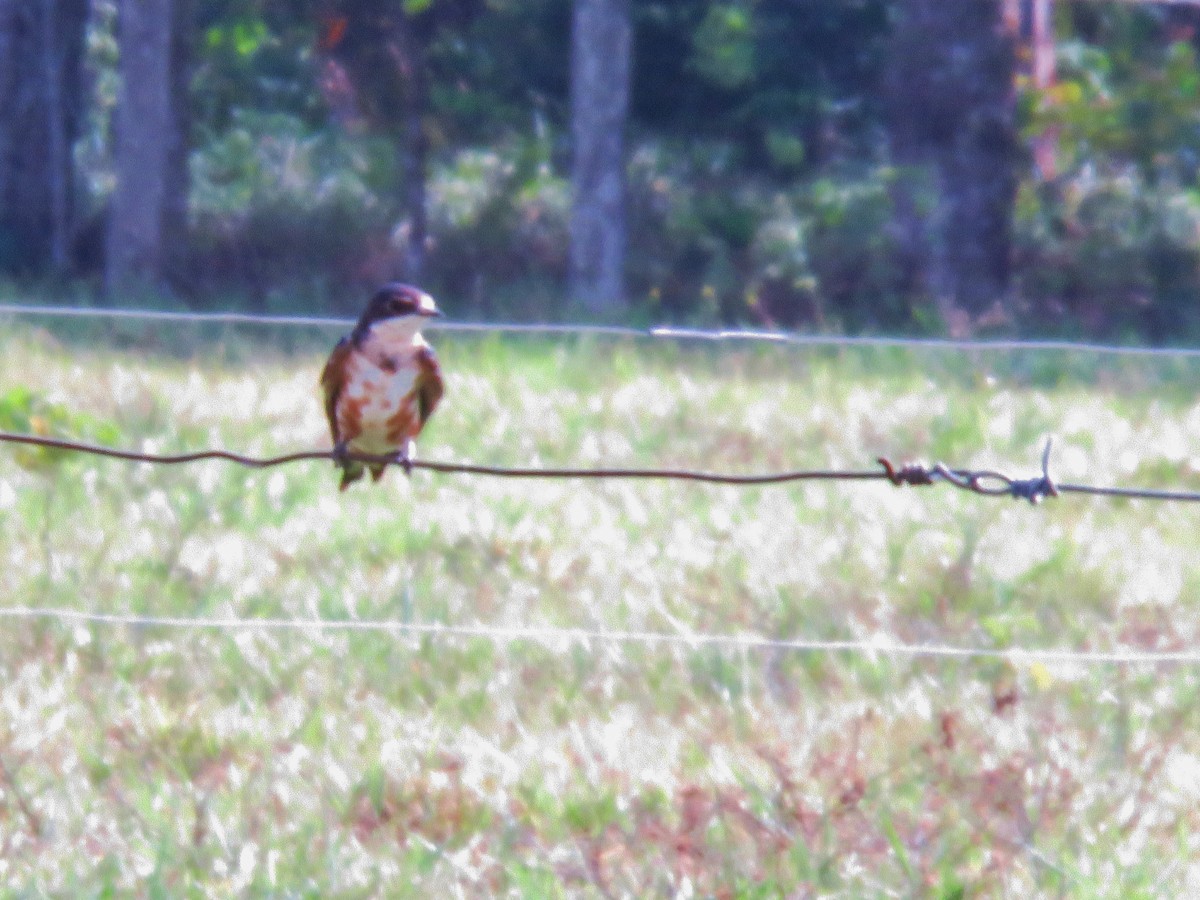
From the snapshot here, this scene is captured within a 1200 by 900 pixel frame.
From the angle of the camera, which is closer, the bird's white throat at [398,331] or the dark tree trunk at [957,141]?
the bird's white throat at [398,331]

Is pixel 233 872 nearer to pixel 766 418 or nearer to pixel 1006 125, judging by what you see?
pixel 766 418

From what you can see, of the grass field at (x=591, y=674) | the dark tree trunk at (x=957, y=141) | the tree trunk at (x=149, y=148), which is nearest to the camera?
the grass field at (x=591, y=674)

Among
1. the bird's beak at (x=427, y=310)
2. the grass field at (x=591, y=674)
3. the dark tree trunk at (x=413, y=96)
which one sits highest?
the dark tree trunk at (x=413, y=96)

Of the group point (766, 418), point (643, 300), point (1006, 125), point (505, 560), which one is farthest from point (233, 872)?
point (643, 300)

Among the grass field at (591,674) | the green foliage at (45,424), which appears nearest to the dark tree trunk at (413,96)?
the grass field at (591,674)

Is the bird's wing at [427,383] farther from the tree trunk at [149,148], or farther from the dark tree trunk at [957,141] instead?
the tree trunk at [149,148]

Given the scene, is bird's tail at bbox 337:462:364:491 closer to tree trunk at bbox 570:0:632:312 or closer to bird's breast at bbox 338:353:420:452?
bird's breast at bbox 338:353:420:452

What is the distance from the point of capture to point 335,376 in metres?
4.86

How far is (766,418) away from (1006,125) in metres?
6.32

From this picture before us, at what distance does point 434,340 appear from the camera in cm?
1021

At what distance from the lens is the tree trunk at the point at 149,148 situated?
592 inches

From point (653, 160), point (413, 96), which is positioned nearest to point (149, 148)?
point (413, 96)

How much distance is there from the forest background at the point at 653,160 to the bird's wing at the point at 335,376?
7716 millimetres

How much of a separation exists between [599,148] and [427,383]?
411 inches
